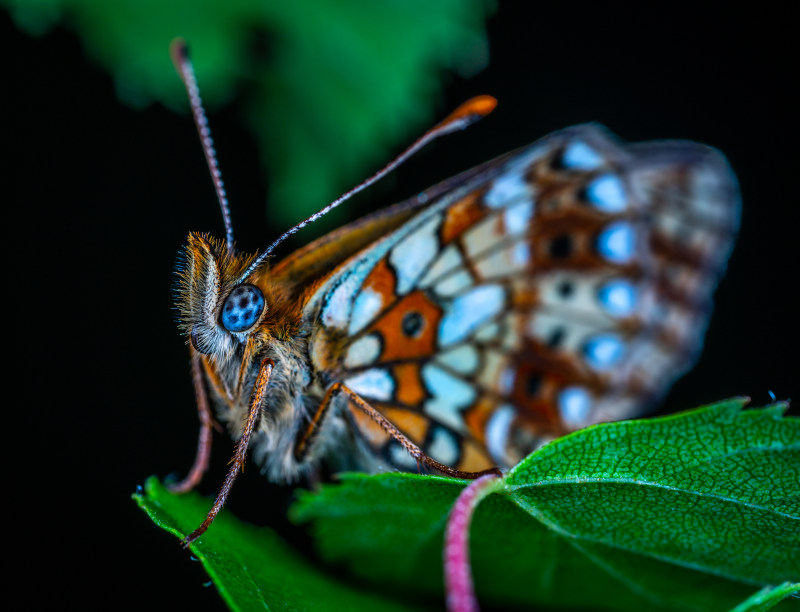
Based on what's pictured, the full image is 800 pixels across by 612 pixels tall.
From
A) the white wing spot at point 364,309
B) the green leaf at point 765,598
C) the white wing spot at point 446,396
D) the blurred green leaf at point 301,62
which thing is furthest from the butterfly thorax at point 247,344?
the green leaf at point 765,598

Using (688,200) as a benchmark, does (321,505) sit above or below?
below

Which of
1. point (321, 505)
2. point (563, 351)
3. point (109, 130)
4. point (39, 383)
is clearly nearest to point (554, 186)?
point (563, 351)

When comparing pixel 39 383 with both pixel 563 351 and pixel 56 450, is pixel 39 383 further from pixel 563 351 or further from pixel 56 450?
pixel 563 351

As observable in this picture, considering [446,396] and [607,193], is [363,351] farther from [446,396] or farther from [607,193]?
[607,193]

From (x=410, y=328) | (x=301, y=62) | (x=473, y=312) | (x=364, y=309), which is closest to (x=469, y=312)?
(x=473, y=312)

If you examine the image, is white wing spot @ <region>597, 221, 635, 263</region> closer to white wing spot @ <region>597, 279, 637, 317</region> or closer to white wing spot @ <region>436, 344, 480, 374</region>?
white wing spot @ <region>597, 279, 637, 317</region>

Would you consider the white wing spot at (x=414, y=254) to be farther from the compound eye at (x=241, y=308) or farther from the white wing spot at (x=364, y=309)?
the compound eye at (x=241, y=308)

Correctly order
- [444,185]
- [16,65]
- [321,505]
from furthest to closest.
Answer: [16,65] < [444,185] < [321,505]
